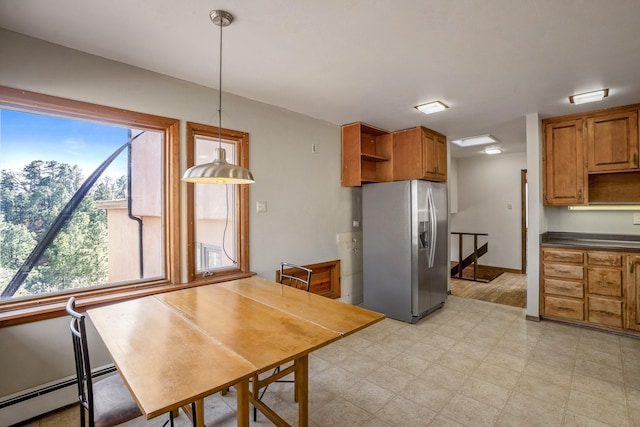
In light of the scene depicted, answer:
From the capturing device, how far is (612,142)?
131 inches

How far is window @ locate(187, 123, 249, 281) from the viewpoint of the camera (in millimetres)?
2766

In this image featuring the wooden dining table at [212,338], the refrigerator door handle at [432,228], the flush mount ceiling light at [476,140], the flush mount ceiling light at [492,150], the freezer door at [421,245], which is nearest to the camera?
the wooden dining table at [212,338]

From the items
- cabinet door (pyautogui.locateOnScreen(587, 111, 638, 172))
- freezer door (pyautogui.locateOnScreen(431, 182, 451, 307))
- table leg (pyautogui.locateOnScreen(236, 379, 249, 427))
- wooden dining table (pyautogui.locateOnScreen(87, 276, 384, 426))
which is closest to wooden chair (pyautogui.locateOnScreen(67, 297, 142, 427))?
wooden dining table (pyautogui.locateOnScreen(87, 276, 384, 426))

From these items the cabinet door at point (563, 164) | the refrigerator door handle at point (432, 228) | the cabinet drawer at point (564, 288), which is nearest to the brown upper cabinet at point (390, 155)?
the refrigerator door handle at point (432, 228)

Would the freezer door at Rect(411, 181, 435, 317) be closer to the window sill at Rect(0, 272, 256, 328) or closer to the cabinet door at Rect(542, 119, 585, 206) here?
the cabinet door at Rect(542, 119, 585, 206)

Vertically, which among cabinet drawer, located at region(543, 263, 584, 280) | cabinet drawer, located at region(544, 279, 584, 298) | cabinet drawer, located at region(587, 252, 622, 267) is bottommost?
cabinet drawer, located at region(544, 279, 584, 298)

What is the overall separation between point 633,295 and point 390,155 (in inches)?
116

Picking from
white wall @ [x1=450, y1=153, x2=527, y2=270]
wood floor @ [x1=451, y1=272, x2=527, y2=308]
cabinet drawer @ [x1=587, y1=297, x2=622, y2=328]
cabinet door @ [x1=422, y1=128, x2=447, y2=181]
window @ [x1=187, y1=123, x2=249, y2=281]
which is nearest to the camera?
window @ [x1=187, y1=123, x2=249, y2=281]

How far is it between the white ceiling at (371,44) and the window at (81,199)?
0.52 meters

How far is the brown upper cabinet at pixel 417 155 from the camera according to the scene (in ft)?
12.9

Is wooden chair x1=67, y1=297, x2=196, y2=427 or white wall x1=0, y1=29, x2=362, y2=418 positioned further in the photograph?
white wall x1=0, y1=29, x2=362, y2=418

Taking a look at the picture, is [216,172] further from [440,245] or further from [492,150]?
[492,150]

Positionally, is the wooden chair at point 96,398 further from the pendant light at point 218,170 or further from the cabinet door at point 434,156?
the cabinet door at point 434,156

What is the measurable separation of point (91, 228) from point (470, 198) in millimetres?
6491
